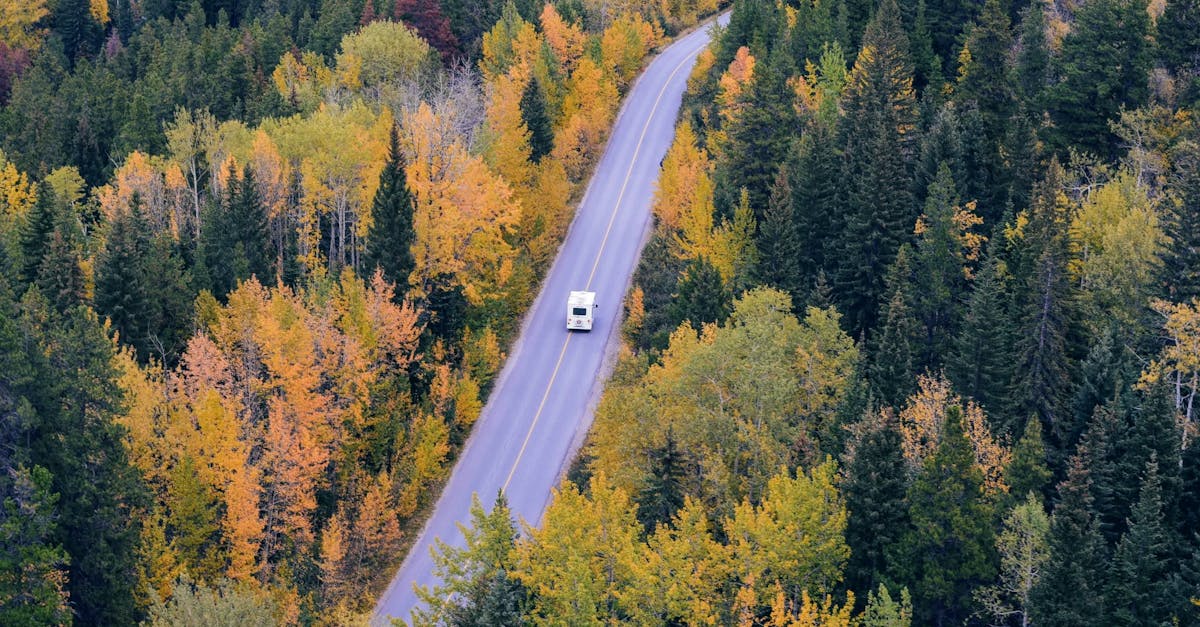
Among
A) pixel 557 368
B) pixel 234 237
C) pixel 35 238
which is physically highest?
pixel 35 238

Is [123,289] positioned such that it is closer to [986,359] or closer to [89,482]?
[89,482]

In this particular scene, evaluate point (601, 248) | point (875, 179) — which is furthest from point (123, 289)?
point (875, 179)

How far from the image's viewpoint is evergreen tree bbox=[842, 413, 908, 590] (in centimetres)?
5362

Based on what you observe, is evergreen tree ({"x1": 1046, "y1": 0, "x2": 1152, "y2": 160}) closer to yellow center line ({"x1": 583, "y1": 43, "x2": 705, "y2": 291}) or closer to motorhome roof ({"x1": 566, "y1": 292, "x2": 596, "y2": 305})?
motorhome roof ({"x1": 566, "y1": 292, "x2": 596, "y2": 305})

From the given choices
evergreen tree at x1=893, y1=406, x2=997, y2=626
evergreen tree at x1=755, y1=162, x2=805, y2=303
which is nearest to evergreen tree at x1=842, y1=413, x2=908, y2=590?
evergreen tree at x1=893, y1=406, x2=997, y2=626

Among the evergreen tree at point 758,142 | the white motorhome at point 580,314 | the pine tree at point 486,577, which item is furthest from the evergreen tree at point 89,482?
the evergreen tree at point 758,142

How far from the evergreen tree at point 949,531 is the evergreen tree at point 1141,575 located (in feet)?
16.1

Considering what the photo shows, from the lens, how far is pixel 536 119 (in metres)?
99.1

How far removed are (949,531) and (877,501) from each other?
9.95ft

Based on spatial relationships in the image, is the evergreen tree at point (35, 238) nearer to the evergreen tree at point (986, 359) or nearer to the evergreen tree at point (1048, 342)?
the evergreen tree at point (986, 359)

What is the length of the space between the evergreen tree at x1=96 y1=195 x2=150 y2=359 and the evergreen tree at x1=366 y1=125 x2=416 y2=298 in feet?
41.9

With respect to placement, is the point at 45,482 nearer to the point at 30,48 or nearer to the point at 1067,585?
the point at 1067,585

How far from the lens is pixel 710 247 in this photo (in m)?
80.2

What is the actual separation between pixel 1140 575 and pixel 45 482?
4257 centimetres
